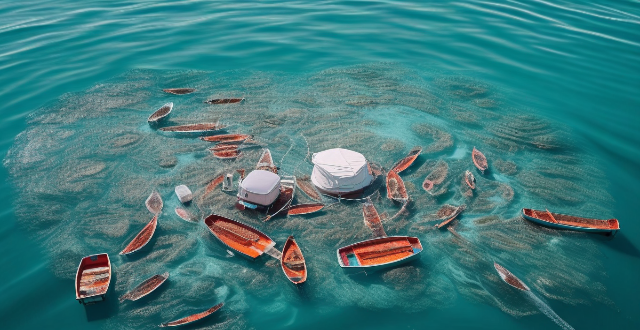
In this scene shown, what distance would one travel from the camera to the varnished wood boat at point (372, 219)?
30641mm

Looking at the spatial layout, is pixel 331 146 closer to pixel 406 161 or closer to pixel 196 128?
pixel 406 161

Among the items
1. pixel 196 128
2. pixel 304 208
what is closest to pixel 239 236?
pixel 304 208

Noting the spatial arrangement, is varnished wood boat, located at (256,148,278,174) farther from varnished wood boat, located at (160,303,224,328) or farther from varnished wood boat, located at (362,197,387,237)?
varnished wood boat, located at (160,303,224,328)

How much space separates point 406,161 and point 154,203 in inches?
832

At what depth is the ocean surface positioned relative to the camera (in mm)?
26609

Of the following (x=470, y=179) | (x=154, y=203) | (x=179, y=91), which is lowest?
(x=154, y=203)

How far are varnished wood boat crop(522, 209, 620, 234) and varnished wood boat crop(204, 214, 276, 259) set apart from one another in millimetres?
19420

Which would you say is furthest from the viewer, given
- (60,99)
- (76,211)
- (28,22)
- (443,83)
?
(28,22)

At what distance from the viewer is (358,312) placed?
2584 cm

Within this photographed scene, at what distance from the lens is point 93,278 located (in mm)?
26641

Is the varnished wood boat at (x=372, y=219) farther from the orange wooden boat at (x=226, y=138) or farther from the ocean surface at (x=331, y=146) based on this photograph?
the orange wooden boat at (x=226, y=138)

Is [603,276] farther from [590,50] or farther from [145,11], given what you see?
[145,11]

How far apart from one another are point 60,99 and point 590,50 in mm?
67667

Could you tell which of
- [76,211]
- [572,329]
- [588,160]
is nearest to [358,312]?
[572,329]
